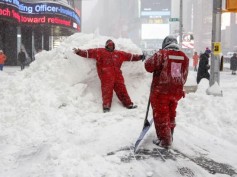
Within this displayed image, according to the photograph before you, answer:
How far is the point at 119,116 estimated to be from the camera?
7.16 meters

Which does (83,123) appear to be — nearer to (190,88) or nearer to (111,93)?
(111,93)

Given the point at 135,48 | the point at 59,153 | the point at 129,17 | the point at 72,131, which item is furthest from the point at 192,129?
the point at 129,17

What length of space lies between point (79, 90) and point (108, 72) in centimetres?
82

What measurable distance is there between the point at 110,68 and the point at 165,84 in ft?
10.0

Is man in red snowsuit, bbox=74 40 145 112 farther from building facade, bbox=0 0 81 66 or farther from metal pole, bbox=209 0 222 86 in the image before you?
building facade, bbox=0 0 81 66

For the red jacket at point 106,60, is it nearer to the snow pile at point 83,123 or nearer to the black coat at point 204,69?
the snow pile at point 83,123

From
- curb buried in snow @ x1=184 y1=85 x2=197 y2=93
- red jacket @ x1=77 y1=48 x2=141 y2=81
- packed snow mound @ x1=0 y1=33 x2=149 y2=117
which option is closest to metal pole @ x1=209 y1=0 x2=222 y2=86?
curb buried in snow @ x1=184 y1=85 x2=197 y2=93

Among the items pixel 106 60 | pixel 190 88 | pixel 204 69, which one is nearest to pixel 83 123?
pixel 106 60

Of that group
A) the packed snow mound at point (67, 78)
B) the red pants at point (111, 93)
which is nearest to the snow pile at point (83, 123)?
the packed snow mound at point (67, 78)

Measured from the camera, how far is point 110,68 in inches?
327

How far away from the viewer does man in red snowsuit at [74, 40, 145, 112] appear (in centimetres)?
818

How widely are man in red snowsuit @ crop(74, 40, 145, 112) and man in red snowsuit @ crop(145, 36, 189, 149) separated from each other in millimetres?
2728

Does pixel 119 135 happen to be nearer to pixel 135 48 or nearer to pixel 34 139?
pixel 34 139

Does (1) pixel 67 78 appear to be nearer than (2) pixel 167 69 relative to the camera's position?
No
